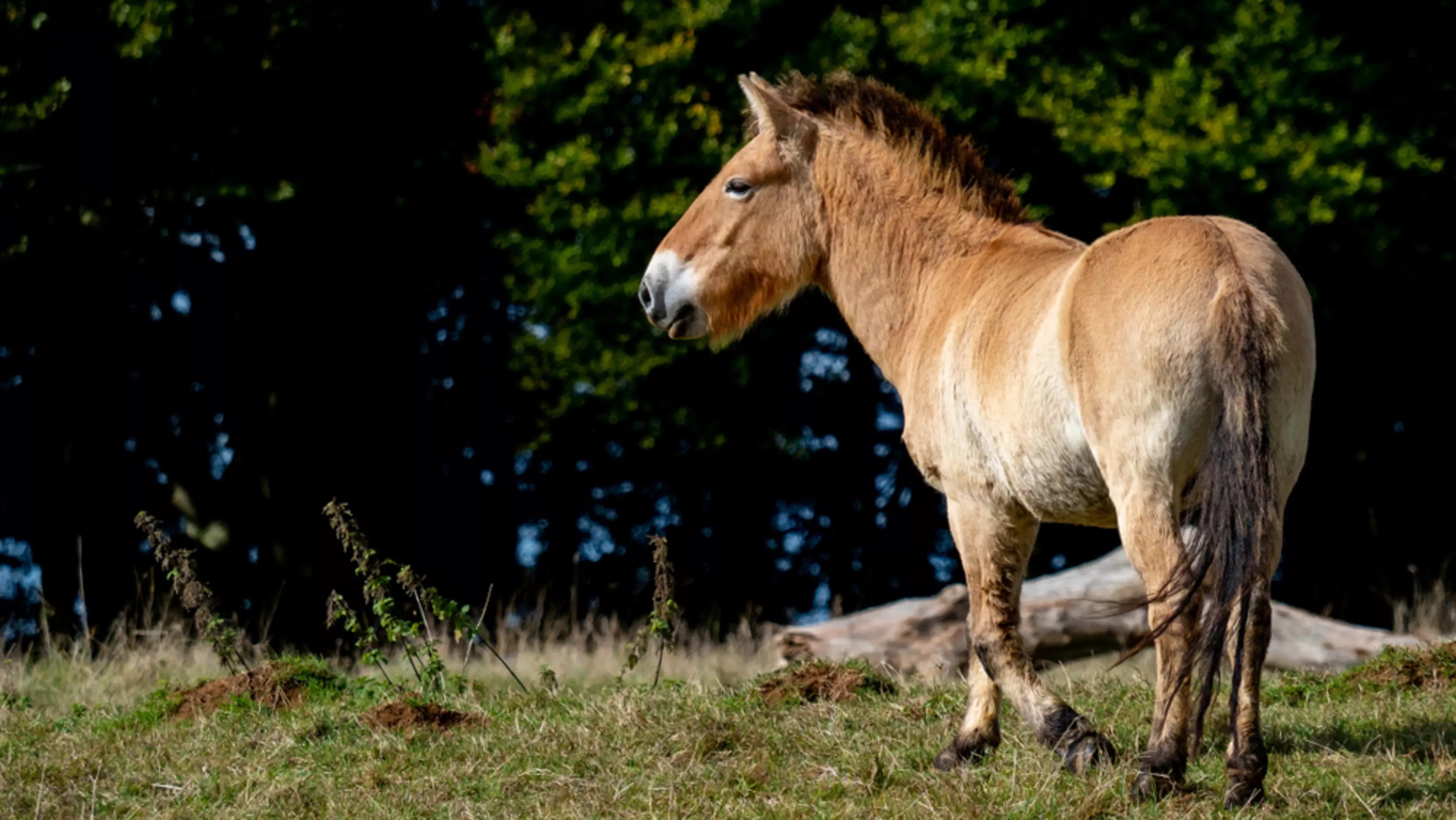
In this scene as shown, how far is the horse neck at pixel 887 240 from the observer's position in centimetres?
571

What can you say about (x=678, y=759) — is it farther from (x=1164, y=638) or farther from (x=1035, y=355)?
(x=1035, y=355)

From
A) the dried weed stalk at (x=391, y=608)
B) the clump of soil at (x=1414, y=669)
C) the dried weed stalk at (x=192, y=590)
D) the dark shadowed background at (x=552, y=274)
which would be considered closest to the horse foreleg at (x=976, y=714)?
the dried weed stalk at (x=391, y=608)

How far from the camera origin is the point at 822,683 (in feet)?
21.0

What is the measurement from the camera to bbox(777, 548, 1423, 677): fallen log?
937 centimetres

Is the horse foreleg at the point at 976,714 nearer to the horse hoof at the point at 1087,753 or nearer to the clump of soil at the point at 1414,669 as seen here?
the horse hoof at the point at 1087,753

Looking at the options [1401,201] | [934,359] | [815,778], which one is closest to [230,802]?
[815,778]

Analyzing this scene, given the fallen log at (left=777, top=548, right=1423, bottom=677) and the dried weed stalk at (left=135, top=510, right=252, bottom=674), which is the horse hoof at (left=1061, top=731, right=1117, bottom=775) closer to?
the dried weed stalk at (left=135, top=510, right=252, bottom=674)

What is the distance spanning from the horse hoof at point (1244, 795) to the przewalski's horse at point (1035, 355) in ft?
0.03

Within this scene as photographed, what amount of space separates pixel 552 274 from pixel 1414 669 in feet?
25.6

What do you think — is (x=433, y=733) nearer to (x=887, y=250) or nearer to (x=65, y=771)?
(x=65, y=771)

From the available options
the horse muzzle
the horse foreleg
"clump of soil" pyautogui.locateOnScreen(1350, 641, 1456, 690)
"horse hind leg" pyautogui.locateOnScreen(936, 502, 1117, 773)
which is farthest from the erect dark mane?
"clump of soil" pyautogui.locateOnScreen(1350, 641, 1456, 690)

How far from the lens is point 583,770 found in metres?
5.03

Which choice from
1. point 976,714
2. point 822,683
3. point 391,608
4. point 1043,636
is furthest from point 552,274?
point 976,714

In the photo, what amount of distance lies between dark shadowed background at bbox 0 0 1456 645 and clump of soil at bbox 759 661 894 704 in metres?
5.45
